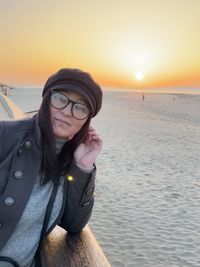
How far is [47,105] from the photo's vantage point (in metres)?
2.17

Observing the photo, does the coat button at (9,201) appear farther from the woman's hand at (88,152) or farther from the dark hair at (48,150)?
the woman's hand at (88,152)

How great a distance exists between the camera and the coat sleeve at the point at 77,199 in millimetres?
2270

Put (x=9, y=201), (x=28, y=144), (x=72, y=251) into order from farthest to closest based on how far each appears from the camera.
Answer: (x=72, y=251), (x=28, y=144), (x=9, y=201)

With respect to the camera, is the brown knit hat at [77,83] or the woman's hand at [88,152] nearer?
the brown knit hat at [77,83]

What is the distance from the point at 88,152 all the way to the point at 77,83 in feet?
1.33

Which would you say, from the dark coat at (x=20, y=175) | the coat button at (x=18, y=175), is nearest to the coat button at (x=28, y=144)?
the dark coat at (x=20, y=175)

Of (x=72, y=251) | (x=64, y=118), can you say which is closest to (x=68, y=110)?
(x=64, y=118)

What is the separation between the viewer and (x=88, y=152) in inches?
92.1

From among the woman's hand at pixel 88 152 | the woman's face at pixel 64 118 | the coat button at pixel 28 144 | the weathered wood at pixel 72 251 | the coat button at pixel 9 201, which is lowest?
the weathered wood at pixel 72 251

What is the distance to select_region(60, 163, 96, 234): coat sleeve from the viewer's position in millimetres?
2270

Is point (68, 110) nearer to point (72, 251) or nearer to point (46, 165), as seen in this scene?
point (46, 165)

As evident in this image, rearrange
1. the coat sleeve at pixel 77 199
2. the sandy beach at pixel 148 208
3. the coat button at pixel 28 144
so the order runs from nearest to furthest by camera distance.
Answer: the coat button at pixel 28 144 < the coat sleeve at pixel 77 199 < the sandy beach at pixel 148 208

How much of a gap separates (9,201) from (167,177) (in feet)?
26.1

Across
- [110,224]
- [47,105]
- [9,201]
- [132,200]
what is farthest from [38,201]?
[132,200]
